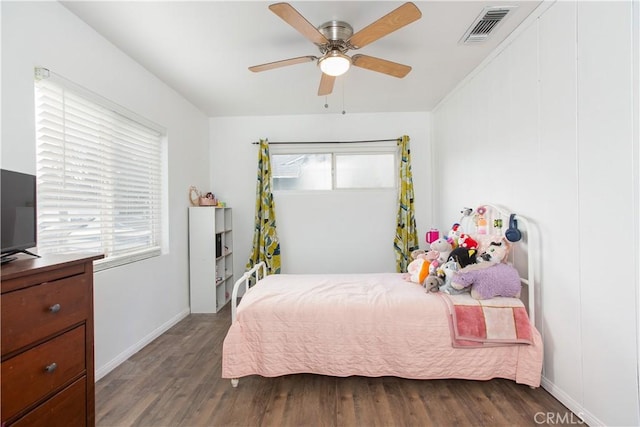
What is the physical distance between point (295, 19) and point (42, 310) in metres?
1.80

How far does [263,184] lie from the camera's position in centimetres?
394

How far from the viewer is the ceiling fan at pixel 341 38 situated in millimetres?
1595

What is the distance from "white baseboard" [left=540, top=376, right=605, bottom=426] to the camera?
1625 mm

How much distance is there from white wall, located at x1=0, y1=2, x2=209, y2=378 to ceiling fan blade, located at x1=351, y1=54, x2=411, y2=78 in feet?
6.27

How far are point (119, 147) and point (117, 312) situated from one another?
1376 millimetres

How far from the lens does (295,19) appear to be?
1638 millimetres

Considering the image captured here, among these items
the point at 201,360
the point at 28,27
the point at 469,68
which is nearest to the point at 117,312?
the point at 201,360

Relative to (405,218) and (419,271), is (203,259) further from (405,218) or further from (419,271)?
(405,218)

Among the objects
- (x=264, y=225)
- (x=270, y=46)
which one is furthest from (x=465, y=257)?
(x=264, y=225)

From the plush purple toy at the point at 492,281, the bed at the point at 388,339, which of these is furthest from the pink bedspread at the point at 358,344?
the plush purple toy at the point at 492,281

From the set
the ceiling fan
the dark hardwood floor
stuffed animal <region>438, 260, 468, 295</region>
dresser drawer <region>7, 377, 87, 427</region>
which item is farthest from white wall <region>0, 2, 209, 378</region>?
stuffed animal <region>438, 260, 468, 295</region>

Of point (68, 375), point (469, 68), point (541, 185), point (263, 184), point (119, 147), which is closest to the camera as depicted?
point (68, 375)

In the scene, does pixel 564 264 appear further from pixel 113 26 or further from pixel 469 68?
pixel 113 26

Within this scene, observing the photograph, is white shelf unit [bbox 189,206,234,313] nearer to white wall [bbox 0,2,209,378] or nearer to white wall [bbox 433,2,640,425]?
white wall [bbox 0,2,209,378]
